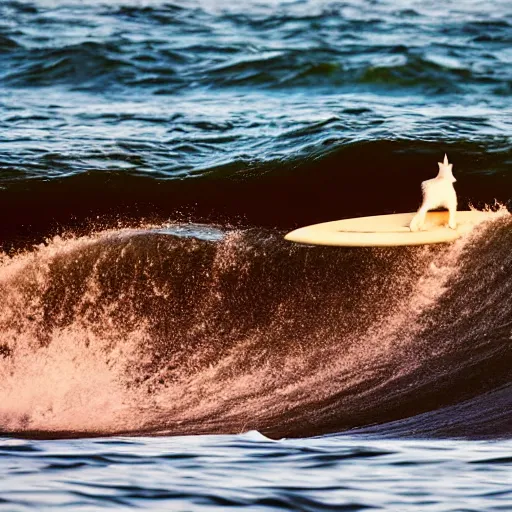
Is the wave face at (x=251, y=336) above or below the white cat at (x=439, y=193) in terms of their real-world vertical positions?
below

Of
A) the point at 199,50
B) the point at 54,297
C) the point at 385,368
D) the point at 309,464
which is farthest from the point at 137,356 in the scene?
the point at 199,50

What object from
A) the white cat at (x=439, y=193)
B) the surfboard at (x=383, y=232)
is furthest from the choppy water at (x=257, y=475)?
the white cat at (x=439, y=193)

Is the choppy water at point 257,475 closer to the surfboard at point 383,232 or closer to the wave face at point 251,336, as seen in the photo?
the wave face at point 251,336

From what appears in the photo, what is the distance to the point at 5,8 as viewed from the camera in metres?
14.7

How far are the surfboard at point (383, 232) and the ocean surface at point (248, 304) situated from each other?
0.12m

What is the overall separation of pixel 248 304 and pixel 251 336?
0.30m

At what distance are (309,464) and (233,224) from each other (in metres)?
3.12

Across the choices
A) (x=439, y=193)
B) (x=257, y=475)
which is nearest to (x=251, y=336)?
(x=439, y=193)

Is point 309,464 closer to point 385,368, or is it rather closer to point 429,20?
point 385,368

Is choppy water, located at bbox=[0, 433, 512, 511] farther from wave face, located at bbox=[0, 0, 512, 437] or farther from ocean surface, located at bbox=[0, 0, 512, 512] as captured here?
wave face, located at bbox=[0, 0, 512, 437]

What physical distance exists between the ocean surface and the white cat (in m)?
0.21

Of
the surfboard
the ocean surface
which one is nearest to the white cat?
the surfboard

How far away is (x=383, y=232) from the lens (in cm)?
656

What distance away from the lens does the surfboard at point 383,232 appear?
6441mm
